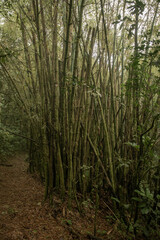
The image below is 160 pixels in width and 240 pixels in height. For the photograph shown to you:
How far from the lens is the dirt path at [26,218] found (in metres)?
1.58

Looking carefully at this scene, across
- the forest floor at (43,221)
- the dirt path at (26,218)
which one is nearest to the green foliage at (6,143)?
the dirt path at (26,218)

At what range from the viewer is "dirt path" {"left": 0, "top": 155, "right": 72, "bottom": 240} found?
5.17 ft

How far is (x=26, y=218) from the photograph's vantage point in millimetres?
1852

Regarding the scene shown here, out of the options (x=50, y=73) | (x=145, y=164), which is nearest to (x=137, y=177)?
(x=145, y=164)

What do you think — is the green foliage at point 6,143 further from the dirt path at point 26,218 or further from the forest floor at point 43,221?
the forest floor at point 43,221

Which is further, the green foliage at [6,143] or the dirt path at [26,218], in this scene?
the green foliage at [6,143]

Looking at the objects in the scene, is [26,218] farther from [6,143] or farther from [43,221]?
[6,143]

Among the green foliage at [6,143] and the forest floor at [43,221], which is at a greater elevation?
the forest floor at [43,221]

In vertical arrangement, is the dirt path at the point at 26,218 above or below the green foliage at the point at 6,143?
above

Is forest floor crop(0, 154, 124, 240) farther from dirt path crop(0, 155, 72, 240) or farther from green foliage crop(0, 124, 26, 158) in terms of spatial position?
green foliage crop(0, 124, 26, 158)

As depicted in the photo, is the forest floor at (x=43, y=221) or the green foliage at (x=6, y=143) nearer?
the forest floor at (x=43, y=221)

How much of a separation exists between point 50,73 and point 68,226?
1825mm

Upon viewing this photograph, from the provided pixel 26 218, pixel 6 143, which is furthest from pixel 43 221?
pixel 6 143

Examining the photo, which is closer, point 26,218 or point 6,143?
point 26,218
